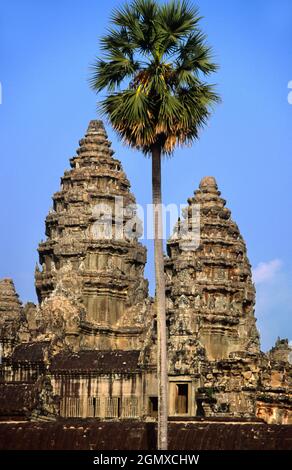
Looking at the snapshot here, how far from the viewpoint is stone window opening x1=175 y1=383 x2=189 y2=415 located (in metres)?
72.6

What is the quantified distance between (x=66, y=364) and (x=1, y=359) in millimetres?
3713

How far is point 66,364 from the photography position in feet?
259

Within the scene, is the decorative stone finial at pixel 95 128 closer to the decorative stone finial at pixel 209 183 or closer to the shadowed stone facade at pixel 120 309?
the shadowed stone facade at pixel 120 309

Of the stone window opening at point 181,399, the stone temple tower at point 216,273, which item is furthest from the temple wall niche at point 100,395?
the stone temple tower at point 216,273

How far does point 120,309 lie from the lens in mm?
98312

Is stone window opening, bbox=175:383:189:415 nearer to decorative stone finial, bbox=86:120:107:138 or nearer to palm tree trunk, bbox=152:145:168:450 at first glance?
palm tree trunk, bbox=152:145:168:450

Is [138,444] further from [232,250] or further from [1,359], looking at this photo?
[232,250]

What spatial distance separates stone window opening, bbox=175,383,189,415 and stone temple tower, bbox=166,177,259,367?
656 inches

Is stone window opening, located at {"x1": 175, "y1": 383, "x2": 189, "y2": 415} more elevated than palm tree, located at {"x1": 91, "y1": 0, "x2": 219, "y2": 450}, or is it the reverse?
palm tree, located at {"x1": 91, "y1": 0, "x2": 219, "y2": 450}

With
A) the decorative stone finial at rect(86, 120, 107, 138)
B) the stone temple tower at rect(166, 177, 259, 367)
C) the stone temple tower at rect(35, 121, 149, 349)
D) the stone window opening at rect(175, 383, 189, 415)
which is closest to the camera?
the stone window opening at rect(175, 383, 189, 415)

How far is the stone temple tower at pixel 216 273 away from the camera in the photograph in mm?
94000

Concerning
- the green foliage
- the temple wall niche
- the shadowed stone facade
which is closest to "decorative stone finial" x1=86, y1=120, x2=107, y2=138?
the shadowed stone facade

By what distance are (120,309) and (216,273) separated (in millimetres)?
7324
